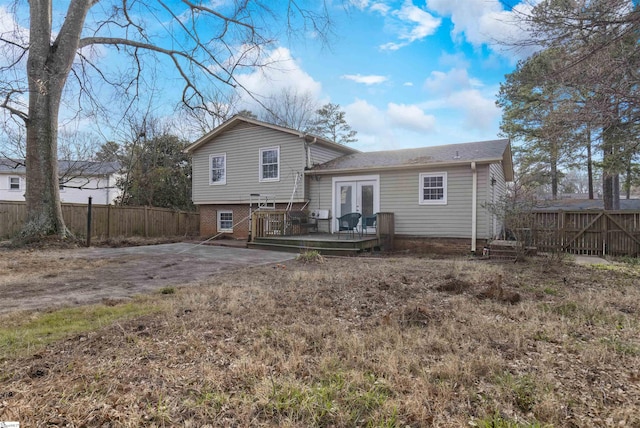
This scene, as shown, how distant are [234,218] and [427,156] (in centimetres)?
847

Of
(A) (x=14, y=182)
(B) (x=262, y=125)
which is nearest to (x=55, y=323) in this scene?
(B) (x=262, y=125)

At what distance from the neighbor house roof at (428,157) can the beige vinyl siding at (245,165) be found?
3.56ft

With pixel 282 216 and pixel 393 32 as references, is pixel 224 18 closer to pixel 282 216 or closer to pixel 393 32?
pixel 393 32

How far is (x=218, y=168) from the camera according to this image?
624 inches

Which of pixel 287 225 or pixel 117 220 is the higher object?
pixel 117 220

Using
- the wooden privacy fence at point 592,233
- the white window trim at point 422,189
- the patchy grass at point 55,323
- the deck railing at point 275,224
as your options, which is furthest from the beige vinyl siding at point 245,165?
the patchy grass at point 55,323

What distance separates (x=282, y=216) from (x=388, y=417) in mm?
11137

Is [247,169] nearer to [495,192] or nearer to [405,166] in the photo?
[405,166]

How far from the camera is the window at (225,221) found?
15.9 metres

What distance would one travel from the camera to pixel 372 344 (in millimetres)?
3223

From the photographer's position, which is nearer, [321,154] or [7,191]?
[321,154]

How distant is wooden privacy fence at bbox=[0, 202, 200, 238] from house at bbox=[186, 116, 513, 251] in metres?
2.46

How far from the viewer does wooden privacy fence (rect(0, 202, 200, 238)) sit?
1221 cm

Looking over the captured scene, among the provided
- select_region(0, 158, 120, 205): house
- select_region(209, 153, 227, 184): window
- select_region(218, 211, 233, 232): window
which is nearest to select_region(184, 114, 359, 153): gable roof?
select_region(209, 153, 227, 184): window
